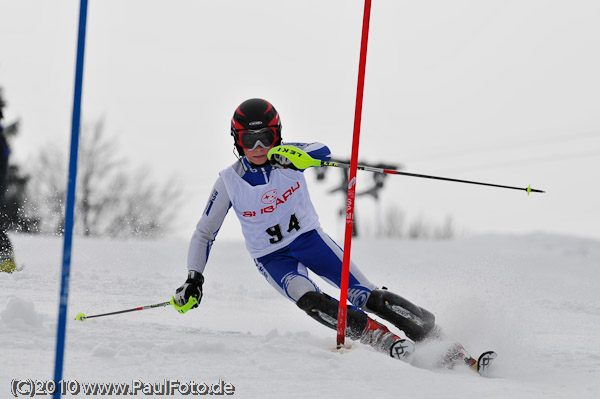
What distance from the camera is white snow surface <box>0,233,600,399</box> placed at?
294 cm

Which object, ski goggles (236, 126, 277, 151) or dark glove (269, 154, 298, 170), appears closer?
dark glove (269, 154, 298, 170)

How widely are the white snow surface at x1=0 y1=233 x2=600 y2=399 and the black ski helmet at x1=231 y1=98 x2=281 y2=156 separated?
1.22m

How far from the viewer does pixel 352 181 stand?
360 cm

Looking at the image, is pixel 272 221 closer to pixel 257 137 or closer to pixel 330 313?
pixel 257 137

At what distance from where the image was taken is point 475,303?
4.30 metres

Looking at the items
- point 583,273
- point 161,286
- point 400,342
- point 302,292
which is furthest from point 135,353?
point 583,273

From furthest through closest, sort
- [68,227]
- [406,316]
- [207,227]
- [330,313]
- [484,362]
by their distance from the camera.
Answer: [207,227] → [406,316] → [330,313] → [484,362] → [68,227]

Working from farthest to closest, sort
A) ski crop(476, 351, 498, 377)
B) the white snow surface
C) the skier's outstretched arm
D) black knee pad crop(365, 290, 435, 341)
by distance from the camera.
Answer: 1. the skier's outstretched arm
2. black knee pad crop(365, 290, 435, 341)
3. ski crop(476, 351, 498, 377)
4. the white snow surface

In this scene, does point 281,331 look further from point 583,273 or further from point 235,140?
point 583,273

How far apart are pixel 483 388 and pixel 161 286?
425 cm

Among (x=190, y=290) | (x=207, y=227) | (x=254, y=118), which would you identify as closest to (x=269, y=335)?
(x=190, y=290)

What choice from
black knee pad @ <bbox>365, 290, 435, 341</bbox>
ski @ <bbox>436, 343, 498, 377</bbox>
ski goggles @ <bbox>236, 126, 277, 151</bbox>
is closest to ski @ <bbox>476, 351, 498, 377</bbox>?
ski @ <bbox>436, 343, 498, 377</bbox>

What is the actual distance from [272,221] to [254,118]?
65 cm

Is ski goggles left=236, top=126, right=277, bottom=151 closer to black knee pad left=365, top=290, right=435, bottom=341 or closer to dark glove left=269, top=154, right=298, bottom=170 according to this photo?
dark glove left=269, top=154, right=298, bottom=170
